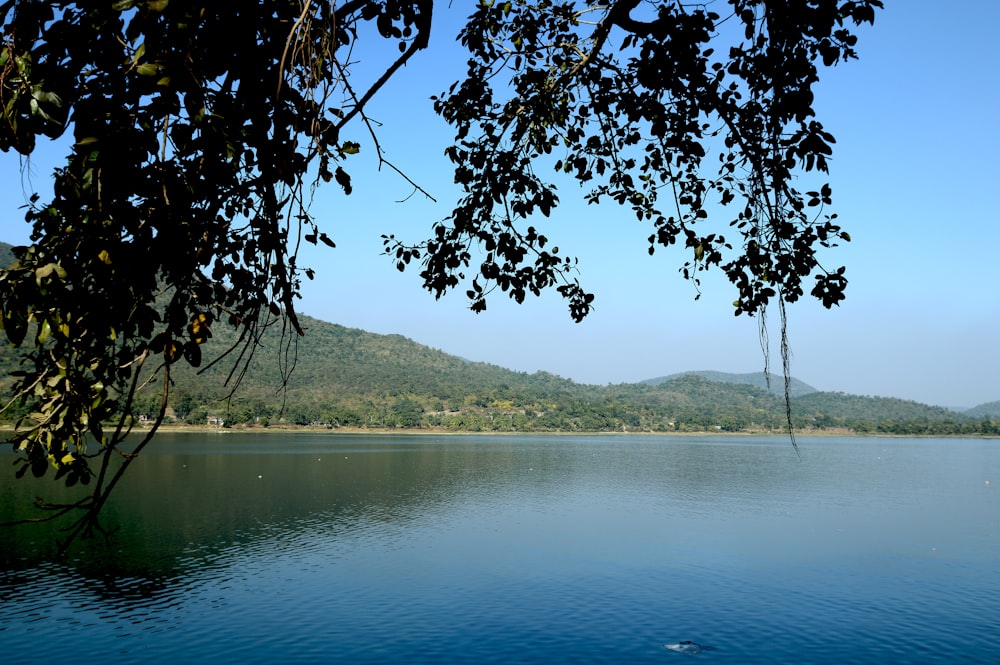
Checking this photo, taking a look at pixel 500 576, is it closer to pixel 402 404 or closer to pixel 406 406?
pixel 406 406

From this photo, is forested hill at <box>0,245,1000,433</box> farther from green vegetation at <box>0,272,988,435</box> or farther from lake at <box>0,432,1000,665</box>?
lake at <box>0,432,1000,665</box>

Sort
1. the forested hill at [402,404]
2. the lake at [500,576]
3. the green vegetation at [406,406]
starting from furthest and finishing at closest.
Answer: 1. the forested hill at [402,404]
2. the green vegetation at [406,406]
3. the lake at [500,576]

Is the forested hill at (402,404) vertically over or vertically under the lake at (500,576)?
over

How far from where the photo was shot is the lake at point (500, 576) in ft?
58.0

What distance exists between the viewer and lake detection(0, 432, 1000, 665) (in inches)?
696

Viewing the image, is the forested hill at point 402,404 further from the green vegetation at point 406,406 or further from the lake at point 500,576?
the lake at point 500,576

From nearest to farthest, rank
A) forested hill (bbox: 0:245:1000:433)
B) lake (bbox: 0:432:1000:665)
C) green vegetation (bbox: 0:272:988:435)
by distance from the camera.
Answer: lake (bbox: 0:432:1000:665)
green vegetation (bbox: 0:272:988:435)
forested hill (bbox: 0:245:1000:433)

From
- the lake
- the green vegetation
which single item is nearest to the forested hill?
the green vegetation

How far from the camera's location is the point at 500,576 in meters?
24.8

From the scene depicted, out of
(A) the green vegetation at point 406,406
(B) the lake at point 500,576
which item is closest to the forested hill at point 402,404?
(A) the green vegetation at point 406,406

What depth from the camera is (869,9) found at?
438cm

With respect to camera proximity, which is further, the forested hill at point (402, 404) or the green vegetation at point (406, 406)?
the forested hill at point (402, 404)

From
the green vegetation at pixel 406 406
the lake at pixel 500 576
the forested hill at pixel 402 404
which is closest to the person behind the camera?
the lake at pixel 500 576

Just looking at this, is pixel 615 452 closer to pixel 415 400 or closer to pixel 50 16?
pixel 415 400
